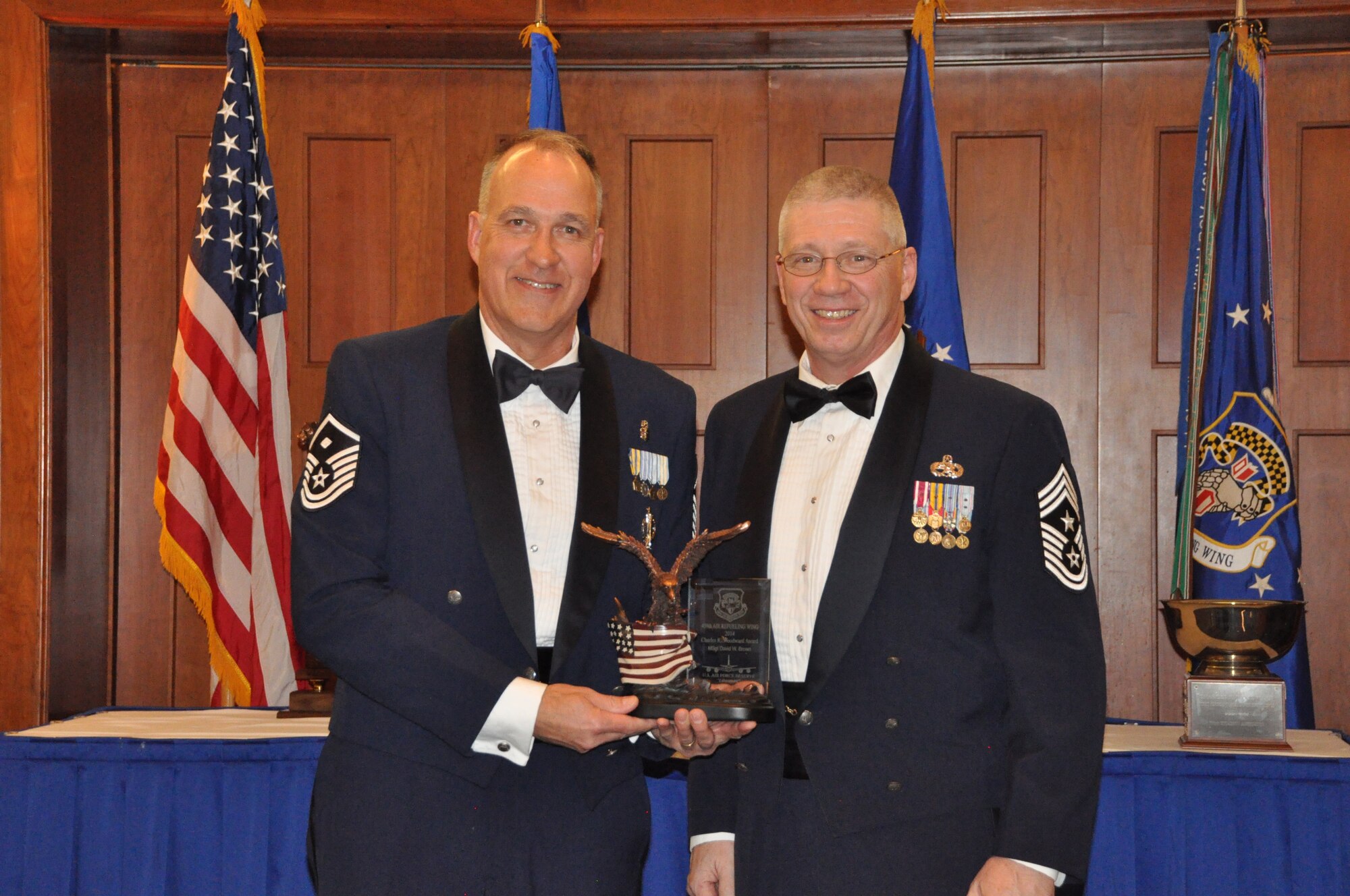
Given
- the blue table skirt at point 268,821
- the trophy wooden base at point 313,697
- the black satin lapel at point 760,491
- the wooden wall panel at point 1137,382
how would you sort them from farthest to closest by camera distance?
the wooden wall panel at point 1137,382, the trophy wooden base at point 313,697, the blue table skirt at point 268,821, the black satin lapel at point 760,491

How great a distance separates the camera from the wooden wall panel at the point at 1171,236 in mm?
4594

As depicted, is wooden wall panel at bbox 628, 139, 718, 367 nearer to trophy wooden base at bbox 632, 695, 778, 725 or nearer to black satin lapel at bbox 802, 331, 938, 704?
black satin lapel at bbox 802, 331, 938, 704

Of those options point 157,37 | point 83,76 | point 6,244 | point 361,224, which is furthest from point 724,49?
point 6,244

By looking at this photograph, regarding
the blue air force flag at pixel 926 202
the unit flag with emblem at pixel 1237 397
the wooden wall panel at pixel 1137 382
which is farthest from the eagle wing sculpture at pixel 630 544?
the wooden wall panel at pixel 1137 382

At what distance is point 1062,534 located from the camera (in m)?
2.01

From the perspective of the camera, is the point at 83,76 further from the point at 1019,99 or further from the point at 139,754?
the point at 1019,99

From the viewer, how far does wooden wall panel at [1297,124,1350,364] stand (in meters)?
4.48

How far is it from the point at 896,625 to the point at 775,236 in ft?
9.63

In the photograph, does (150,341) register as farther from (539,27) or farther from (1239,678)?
(1239,678)

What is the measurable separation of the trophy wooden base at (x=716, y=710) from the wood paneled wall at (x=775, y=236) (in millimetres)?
2981

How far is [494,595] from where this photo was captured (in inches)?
78.5

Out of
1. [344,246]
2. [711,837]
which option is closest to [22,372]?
[344,246]

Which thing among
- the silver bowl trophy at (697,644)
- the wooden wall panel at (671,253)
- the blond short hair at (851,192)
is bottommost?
the silver bowl trophy at (697,644)

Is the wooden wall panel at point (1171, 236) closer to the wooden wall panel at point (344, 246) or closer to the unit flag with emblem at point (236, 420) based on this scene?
the wooden wall panel at point (344, 246)
